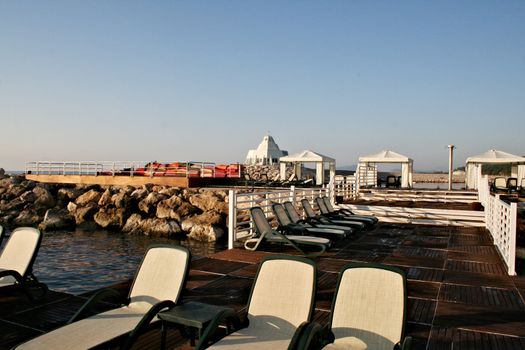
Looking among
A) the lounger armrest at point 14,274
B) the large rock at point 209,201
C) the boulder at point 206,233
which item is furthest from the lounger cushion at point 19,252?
the large rock at point 209,201

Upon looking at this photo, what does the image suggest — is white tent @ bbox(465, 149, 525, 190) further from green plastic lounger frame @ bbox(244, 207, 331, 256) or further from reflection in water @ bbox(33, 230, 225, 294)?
green plastic lounger frame @ bbox(244, 207, 331, 256)

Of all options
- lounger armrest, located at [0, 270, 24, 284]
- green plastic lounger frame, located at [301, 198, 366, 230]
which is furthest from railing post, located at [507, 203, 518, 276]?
lounger armrest, located at [0, 270, 24, 284]

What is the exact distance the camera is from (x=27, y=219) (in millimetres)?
20734

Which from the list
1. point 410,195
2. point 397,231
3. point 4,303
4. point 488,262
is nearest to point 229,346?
point 4,303

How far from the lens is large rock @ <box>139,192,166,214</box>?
1986 cm

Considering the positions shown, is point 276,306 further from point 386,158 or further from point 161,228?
point 386,158

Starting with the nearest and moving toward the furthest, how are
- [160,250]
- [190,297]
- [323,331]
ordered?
[323,331]
[160,250]
[190,297]

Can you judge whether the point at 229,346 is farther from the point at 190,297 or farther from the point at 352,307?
the point at 190,297

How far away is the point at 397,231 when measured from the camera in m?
10.8

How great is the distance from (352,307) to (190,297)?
2.60 m

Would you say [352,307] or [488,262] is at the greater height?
[352,307]

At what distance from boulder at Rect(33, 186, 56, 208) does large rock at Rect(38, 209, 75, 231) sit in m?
3.61

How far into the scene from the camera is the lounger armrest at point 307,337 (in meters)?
2.64

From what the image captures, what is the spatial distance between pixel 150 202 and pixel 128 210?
110 cm
